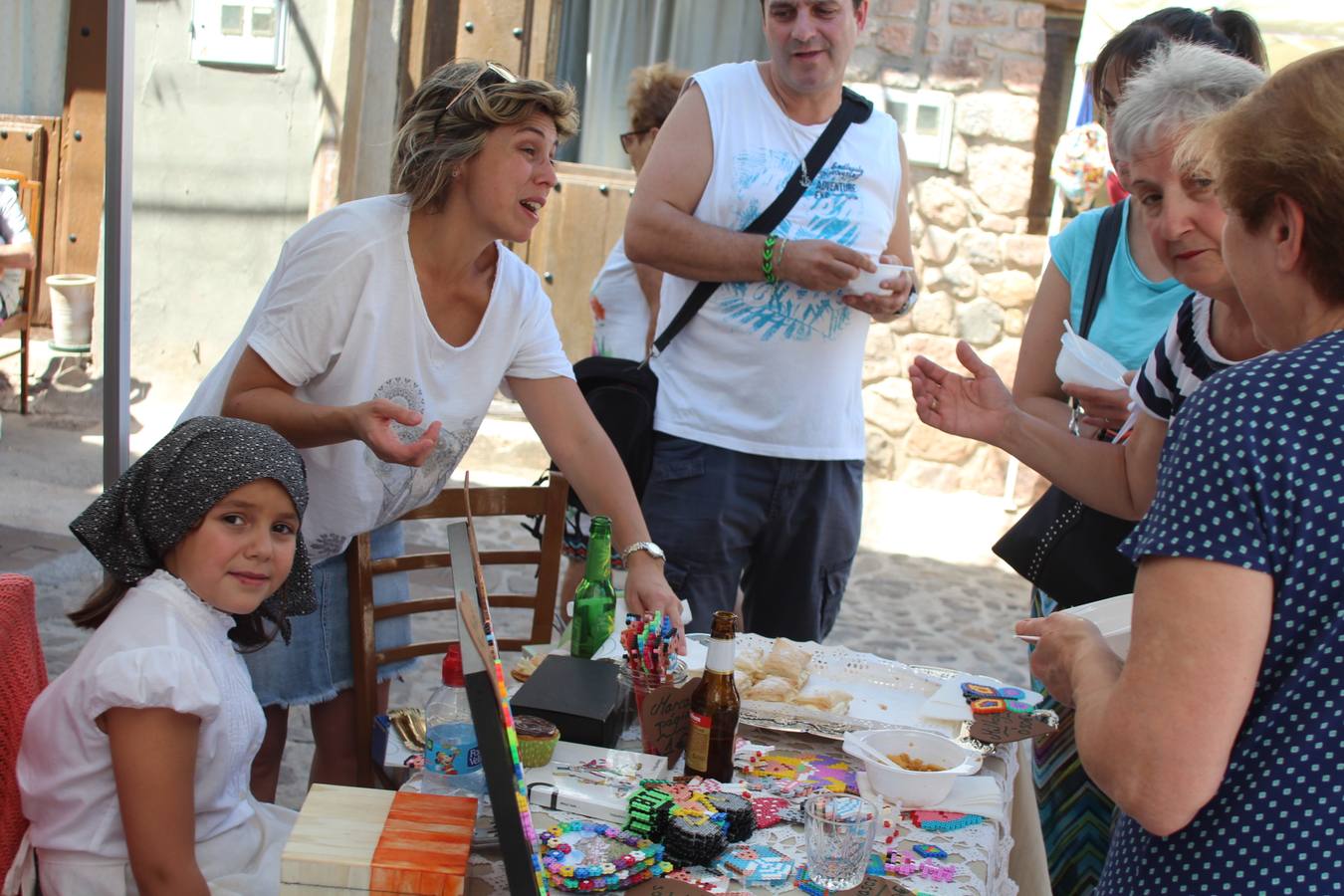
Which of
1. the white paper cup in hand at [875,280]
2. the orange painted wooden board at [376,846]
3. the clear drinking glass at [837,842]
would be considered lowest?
the clear drinking glass at [837,842]

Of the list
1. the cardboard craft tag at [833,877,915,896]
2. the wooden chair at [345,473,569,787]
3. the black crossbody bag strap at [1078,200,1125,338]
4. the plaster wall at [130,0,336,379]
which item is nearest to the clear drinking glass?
the cardboard craft tag at [833,877,915,896]

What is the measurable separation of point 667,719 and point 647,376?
1.40m

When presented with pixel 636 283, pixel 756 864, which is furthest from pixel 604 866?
pixel 636 283

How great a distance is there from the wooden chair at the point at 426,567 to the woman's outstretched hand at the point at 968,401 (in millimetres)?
948

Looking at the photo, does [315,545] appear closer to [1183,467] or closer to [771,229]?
[771,229]

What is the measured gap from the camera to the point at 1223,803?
1233 mm

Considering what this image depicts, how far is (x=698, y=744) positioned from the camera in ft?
5.86

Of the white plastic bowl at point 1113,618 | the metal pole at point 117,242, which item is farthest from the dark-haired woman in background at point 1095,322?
the metal pole at point 117,242

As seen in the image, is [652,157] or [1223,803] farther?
[652,157]

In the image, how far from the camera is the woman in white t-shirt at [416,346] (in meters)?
2.19

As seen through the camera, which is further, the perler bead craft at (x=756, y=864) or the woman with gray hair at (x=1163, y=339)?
the woman with gray hair at (x=1163, y=339)

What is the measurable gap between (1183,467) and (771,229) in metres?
1.90

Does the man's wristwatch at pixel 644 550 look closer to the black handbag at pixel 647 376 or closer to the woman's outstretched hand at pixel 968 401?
the woman's outstretched hand at pixel 968 401

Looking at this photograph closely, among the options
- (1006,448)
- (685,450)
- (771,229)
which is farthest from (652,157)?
(1006,448)
